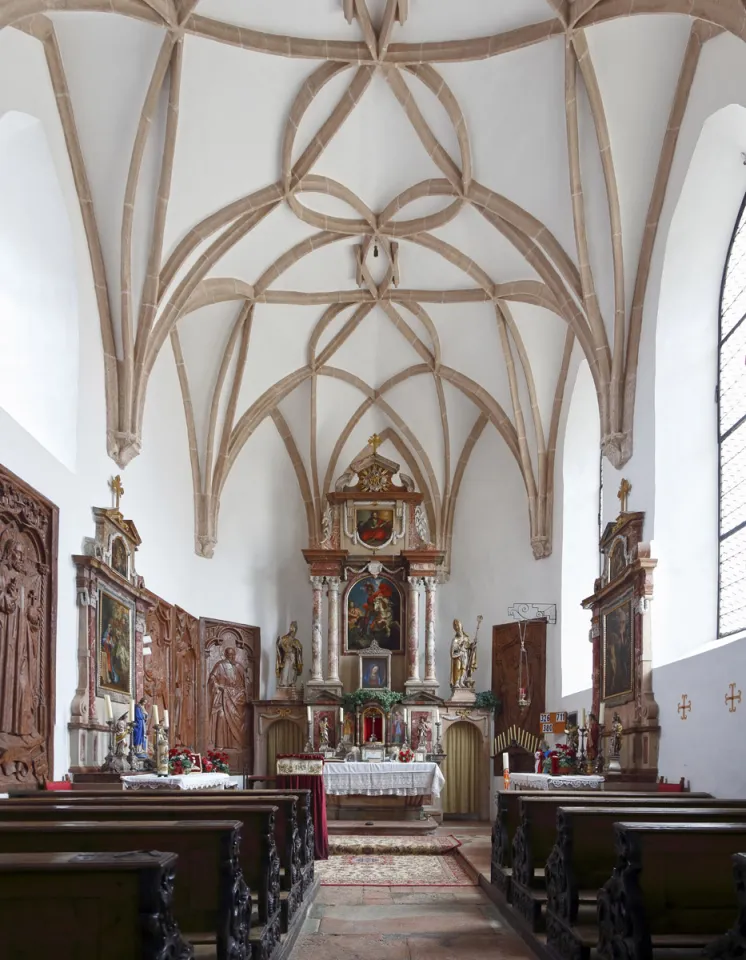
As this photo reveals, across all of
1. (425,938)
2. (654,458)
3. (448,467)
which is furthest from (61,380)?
(448,467)

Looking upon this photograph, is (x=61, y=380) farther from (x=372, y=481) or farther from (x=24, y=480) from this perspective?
(x=372, y=481)

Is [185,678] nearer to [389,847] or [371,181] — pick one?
[389,847]

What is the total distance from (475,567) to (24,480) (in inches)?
498

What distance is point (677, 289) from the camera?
14141 millimetres

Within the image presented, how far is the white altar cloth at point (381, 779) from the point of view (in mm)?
17688

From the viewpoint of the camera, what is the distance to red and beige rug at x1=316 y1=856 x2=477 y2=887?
11.4 m

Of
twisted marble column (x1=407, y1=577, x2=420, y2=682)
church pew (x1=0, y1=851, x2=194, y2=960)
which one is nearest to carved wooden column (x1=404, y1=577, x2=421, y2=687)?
twisted marble column (x1=407, y1=577, x2=420, y2=682)

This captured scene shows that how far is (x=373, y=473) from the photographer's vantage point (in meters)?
22.8

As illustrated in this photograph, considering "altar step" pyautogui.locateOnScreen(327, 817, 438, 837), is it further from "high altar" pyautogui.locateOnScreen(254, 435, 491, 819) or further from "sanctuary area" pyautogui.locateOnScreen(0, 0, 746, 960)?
"high altar" pyautogui.locateOnScreen(254, 435, 491, 819)

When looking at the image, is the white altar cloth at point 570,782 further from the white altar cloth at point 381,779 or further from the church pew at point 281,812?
the church pew at point 281,812

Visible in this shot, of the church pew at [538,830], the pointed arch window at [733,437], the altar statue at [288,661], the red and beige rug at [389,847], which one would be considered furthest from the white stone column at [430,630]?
the church pew at [538,830]

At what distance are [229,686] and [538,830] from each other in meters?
13.5

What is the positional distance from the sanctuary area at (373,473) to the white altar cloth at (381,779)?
5 centimetres

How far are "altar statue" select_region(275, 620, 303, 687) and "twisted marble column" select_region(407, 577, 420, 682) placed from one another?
7.47 feet
